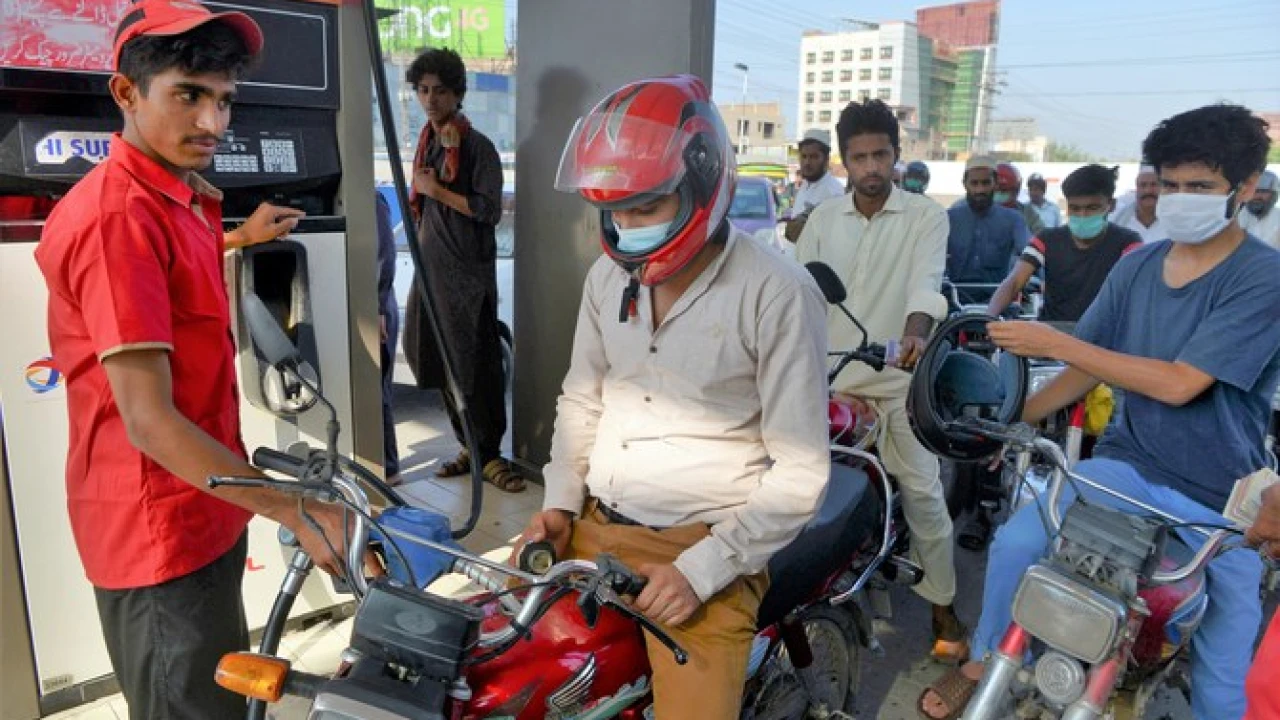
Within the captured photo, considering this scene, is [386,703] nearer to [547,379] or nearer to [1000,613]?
[1000,613]

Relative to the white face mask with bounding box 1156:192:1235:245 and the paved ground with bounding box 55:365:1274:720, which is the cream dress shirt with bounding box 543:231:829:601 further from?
the paved ground with bounding box 55:365:1274:720

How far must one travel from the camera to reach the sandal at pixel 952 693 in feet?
10.3

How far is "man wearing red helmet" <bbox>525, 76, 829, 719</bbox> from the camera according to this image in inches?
69.4

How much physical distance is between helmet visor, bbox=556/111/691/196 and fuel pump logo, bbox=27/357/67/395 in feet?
6.06

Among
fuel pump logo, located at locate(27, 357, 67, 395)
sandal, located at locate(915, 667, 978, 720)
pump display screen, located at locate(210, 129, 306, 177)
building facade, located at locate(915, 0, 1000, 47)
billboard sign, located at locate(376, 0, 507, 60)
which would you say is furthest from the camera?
building facade, located at locate(915, 0, 1000, 47)

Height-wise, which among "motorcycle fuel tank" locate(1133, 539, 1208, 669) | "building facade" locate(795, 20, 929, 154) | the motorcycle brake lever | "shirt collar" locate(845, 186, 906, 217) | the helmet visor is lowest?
"motorcycle fuel tank" locate(1133, 539, 1208, 669)

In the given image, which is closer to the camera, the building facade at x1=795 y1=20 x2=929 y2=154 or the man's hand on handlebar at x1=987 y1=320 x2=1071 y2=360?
the man's hand on handlebar at x1=987 y1=320 x2=1071 y2=360

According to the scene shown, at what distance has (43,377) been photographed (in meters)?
2.62

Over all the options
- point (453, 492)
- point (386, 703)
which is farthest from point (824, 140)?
point (386, 703)

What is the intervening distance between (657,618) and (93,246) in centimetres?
126

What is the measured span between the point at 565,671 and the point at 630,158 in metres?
1.01

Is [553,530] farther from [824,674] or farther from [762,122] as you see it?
[762,122]

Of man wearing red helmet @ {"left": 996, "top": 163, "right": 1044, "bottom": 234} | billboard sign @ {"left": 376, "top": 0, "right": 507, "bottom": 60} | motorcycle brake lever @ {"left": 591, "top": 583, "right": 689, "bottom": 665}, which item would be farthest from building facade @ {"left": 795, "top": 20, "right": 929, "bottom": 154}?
motorcycle brake lever @ {"left": 591, "top": 583, "right": 689, "bottom": 665}

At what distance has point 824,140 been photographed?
27.7ft
